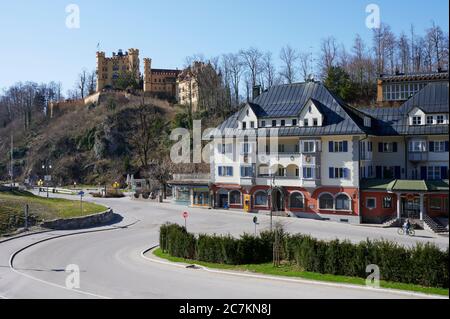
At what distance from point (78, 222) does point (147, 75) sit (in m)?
75.0

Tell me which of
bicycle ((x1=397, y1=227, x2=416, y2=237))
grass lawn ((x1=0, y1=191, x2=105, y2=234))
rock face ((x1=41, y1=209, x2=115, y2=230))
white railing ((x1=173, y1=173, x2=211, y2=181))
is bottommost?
bicycle ((x1=397, y1=227, x2=416, y2=237))

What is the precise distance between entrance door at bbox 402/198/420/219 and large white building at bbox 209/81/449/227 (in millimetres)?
86

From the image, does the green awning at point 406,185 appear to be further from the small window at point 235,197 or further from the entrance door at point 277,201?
the small window at point 235,197

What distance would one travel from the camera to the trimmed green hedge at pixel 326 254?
2372cm

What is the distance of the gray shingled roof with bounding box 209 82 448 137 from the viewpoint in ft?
160

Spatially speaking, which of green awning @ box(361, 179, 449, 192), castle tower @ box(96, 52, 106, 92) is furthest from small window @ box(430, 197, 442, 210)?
castle tower @ box(96, 52, 106, 92)

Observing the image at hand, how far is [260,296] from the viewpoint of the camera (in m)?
22.1

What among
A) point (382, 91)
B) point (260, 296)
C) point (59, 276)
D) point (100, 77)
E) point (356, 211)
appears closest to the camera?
point (260, 296)

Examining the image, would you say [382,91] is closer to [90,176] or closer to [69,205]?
[69,205]

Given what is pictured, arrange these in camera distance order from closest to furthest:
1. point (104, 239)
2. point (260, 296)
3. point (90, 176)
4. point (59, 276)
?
point (260, 296) → point (59, 276) → point (104, 239) → point (90, 176)

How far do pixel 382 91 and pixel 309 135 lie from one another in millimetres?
22484

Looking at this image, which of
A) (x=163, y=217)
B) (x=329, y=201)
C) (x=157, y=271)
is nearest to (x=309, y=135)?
(x=329, y=201)

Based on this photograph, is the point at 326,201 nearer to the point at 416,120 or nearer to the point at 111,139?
the point at 416,120

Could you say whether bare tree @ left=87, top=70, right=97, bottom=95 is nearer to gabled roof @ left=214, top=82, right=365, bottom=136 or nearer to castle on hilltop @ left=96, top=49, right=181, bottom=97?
castle on hilltop @ left=96, top=49, right=181, bottom=97
